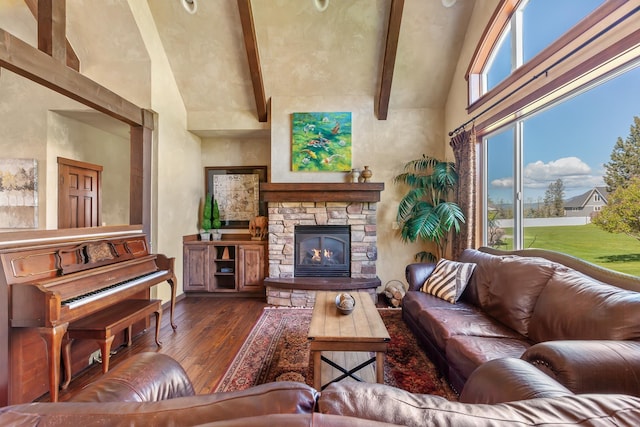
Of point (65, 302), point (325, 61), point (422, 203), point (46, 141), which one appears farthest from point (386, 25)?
point (46, 141)

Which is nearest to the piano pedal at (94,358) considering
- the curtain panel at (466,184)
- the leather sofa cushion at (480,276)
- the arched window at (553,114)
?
the leather sofa cushion at (480,276)

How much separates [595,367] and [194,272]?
4.31 meters

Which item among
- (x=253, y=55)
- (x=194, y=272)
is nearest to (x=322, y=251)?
(x=194, y=272)

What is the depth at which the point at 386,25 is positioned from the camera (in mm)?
3525

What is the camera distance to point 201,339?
2779 millimetres

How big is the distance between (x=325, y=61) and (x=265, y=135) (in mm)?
1529

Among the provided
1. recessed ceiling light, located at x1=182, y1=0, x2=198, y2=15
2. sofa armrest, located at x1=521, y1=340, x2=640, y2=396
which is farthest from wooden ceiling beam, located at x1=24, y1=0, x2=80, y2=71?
sofa armrest, located at x1=521, y1=340, x2=640, y2=396

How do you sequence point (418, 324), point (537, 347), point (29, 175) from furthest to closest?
point (29, 175) → point (418, 324) → point (537, 347)


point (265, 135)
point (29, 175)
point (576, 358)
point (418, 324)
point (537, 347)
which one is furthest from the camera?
point (265, 135)

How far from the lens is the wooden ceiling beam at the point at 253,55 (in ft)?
10.5

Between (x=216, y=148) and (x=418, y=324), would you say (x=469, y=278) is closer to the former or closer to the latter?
(x=418, y=324)

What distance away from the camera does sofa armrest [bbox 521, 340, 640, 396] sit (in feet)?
3.61

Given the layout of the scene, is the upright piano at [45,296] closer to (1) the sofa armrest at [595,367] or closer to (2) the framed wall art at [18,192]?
(2) the framed wall art at [18,192]

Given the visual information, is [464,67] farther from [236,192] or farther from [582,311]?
[236,192]
